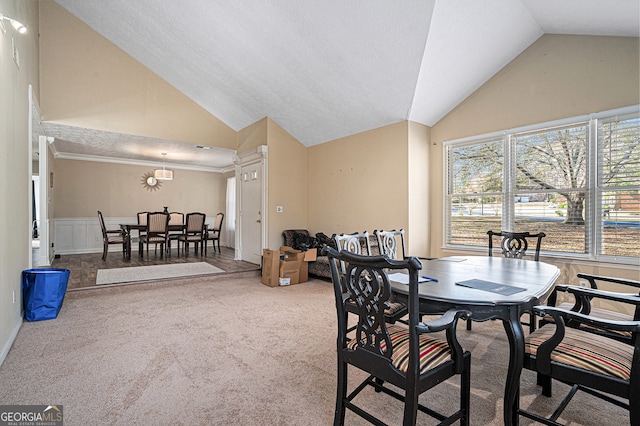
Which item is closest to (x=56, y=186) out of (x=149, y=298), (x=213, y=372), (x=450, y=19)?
(x=149, y=298)

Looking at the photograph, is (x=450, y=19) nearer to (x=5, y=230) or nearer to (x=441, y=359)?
(x=441, y=359)

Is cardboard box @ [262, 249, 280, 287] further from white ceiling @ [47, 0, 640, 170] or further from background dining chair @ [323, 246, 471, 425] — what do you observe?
background dining chair @ [323, 246, 471, 425]

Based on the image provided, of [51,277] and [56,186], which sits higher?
[56,186]

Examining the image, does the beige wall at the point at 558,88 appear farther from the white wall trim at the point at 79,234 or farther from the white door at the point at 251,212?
the white wall trim at the point at 79,234

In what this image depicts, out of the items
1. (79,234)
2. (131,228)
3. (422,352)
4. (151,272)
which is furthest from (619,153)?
(79,234)

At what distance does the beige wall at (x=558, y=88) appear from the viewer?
129 inches

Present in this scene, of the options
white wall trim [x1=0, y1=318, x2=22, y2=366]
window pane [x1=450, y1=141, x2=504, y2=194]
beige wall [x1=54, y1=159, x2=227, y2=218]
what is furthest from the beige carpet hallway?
beige wall [x1=54, y1=159, x2=227, y2=218]

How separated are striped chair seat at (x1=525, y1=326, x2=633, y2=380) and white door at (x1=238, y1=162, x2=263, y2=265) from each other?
4.91 m

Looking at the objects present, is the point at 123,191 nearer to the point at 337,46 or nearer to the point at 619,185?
the point at 337,46

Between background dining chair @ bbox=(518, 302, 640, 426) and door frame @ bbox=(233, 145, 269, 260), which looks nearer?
background dining chair @ bbox=(518, 302, 640, 426)

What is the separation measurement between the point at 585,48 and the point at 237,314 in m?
4.76

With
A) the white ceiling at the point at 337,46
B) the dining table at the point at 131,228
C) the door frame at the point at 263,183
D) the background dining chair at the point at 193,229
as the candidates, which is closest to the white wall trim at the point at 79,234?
the dining table at the point at 131,228

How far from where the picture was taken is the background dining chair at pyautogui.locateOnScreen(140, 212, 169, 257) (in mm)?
6563

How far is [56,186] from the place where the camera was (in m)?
7.54
